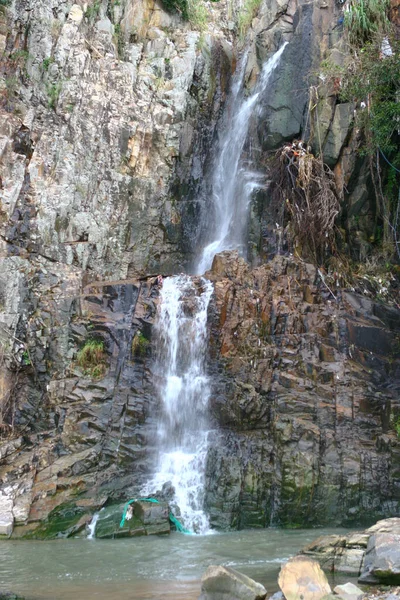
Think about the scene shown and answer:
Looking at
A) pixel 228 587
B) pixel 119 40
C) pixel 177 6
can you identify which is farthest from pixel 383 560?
pixel 177 6

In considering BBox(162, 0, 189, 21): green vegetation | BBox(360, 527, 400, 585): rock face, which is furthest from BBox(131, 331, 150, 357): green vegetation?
BBox(162, 0, 189, 21): green vegetation

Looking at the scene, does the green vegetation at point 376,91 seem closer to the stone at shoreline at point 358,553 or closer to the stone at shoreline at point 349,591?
the stone at shoreline at point 358,553

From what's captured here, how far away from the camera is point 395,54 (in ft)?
37.8

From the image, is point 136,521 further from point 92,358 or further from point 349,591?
point 349,591

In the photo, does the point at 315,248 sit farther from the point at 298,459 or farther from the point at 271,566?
the point at 271,566

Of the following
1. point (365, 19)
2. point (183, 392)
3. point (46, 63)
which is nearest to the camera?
point (183, 392)

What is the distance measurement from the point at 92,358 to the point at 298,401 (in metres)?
3.99

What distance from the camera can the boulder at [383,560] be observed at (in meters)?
5.50

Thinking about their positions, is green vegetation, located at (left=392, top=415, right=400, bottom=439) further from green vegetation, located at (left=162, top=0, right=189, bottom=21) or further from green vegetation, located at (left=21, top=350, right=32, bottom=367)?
green vegetation, located at (left=162, top=0, right=189, bottom=21)

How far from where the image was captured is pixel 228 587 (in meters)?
5.20

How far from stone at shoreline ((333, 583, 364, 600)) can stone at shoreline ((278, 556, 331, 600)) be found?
0.10m

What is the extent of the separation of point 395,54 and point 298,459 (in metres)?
8.00

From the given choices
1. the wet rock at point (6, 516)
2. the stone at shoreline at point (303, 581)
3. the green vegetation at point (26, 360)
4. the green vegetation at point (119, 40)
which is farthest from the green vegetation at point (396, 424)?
the green vegetation at point (119, 40)

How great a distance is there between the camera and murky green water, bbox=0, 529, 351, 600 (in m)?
5.90
